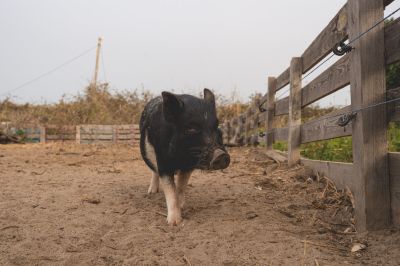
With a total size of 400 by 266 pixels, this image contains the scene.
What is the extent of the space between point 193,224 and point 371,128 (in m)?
1.58

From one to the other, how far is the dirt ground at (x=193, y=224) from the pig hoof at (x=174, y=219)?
54 mm

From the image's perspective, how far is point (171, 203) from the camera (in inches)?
141

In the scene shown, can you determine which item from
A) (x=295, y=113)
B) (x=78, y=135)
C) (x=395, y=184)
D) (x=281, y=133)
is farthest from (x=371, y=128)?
(x=78, y=135)

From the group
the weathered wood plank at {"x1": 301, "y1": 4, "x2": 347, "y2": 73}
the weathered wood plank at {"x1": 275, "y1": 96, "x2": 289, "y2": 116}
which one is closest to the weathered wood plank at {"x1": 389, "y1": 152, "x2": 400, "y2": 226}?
the weathered wood plank at {"x1": 301, "y1": 4, "x2": 347, "y2": 73}

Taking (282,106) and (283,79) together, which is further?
(283,79)

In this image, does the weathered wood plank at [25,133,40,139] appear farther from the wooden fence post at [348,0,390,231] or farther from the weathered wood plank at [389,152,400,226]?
the weathered wood plank at [389,152,400,226]

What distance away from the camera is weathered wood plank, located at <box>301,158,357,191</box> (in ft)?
11.8

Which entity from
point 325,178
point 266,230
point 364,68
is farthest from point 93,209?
point 364,68

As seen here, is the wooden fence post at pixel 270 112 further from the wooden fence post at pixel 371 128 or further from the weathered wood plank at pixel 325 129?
the wooden fence post at pixel 371 128

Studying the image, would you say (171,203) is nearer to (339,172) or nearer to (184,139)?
(184,139)

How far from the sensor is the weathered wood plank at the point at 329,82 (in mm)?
3621

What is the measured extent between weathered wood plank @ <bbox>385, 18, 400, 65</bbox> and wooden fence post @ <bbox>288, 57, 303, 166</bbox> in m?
2.80

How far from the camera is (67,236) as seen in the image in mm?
3080

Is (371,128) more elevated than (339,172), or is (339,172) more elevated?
(371,128)
